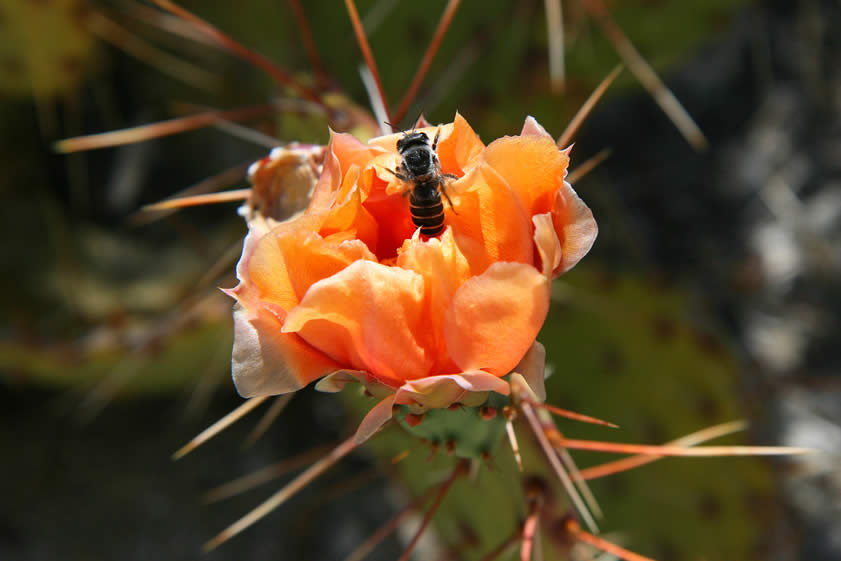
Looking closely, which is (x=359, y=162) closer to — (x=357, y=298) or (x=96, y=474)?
(x=357, y=298)

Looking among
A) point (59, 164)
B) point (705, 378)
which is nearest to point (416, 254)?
point (705, 378)

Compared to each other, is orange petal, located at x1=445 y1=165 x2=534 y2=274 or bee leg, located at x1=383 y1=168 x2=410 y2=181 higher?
bee leg, located at x1=383 y1=168 x2=410 y2=181

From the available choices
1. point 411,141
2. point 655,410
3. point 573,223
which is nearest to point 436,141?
point 411,141

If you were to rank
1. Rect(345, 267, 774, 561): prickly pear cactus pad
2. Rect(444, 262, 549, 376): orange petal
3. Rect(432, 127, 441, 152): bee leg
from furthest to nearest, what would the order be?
Rect(345, 267, 774, 561): prickly pear cactus pad < Rect(432, 127, 441, 152): bee leg < Rect(444, 262, 549, 376): orange petal

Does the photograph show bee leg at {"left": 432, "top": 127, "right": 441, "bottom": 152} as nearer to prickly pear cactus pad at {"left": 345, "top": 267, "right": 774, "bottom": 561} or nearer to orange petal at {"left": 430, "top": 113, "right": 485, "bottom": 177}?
orange petal at {"left": 430, "top": 113, "right": 485, "bottom": 177}

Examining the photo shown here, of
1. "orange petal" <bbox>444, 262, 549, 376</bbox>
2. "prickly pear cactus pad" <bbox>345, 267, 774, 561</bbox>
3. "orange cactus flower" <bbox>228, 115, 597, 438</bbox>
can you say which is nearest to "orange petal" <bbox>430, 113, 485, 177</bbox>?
"orange cactus flower" <bbox>228, 115, 597, 438</bbox>

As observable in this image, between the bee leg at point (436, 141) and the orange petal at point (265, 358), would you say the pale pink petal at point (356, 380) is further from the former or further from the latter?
the bee leg at point (436, 141)
